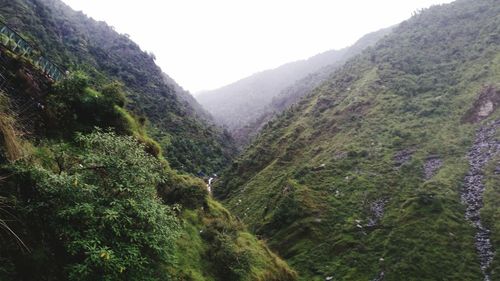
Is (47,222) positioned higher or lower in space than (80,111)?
lower

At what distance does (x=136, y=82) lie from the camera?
120m

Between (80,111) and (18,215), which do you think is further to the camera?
(80,111)

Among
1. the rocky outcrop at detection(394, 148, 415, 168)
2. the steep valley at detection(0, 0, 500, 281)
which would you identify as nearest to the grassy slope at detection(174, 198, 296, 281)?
the steep valley at detection(0, 0, 500, 281)

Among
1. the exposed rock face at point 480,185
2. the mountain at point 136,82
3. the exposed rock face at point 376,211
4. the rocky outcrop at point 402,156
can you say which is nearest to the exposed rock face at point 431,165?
the rocky outcrop at point 402,156

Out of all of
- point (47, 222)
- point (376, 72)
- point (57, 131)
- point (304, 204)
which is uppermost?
point (57, 131)

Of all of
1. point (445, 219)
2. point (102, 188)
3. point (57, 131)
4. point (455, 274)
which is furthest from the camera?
point (445, 219)

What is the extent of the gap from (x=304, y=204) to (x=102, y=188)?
47648 millimetres

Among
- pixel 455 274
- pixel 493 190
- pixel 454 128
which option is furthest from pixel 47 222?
→ pixel 454 128

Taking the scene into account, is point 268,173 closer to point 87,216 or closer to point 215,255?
point 215,255

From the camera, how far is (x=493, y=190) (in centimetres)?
5069

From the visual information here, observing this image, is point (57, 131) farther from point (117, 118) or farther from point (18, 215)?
point (18, 215)

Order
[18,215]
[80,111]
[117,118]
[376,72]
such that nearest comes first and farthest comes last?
[18,215]
[80,111]
[117,118]
[376,72]

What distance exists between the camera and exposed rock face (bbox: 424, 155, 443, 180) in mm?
59969

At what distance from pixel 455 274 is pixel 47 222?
39.8 metres
